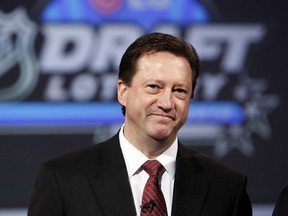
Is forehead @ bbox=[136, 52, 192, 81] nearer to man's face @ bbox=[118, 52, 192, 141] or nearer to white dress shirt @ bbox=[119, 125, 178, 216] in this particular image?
man's face @ bbox=[118, 52, 192, 141]

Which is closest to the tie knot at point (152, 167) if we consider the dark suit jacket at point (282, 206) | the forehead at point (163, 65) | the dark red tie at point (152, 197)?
the dark red tie at point (152, 197)

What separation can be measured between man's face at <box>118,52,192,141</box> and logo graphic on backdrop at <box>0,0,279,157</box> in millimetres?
1787

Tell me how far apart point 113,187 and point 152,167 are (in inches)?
5.9

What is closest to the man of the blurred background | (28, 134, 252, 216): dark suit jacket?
(28, 134, 252, 216): dark suit jacket

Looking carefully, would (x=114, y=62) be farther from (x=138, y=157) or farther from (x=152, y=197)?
(x=152, y=197)

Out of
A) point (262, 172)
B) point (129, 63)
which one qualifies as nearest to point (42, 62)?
point (262, 172)

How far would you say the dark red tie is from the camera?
2326 mm

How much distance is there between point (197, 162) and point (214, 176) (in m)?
0.09

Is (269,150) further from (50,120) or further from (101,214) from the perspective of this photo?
(101,214)

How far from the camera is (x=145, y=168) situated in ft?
7.93

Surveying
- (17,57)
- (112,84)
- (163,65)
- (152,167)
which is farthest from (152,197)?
(17,57)

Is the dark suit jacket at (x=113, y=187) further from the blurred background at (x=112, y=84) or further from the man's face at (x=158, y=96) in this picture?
the blurred background at (x=112, y=84)

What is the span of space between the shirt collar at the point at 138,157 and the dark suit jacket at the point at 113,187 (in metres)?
0.02

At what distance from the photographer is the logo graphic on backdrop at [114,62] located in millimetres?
4184
